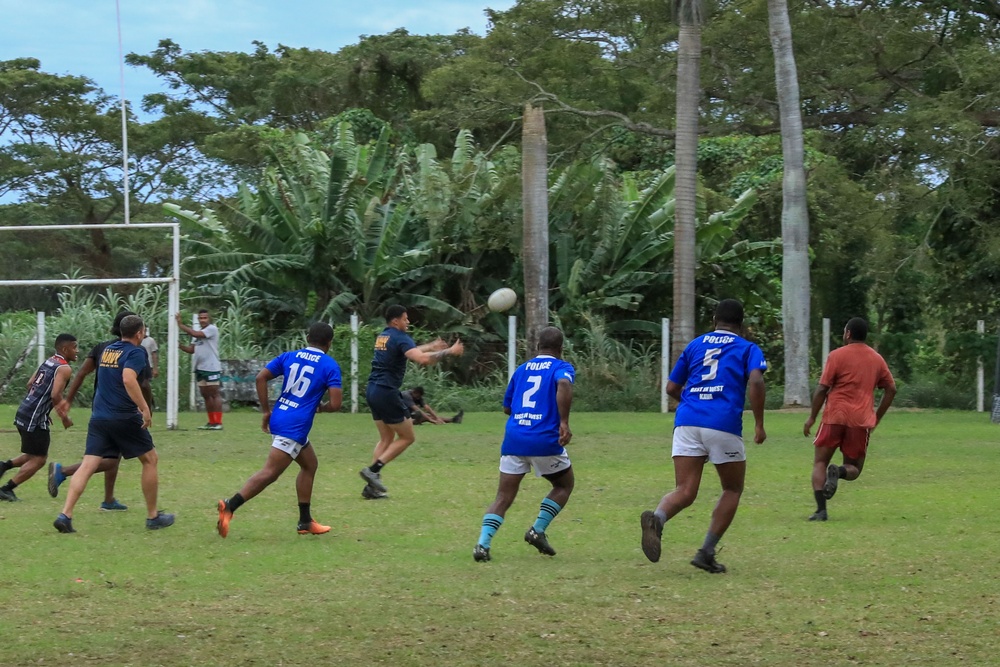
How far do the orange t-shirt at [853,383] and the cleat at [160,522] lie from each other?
538 cm

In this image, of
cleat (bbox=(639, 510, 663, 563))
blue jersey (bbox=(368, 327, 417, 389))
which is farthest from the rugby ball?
cleat (bbox=(639, 510, 663, 563))

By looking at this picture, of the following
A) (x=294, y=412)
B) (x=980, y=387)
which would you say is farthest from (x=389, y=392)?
(x=980, y=387)

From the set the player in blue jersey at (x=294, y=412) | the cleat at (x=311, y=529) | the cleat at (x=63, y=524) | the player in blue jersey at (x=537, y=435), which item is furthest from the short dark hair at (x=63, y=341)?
the player in blue jersey at (x=537, y=435)

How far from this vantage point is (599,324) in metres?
27.4

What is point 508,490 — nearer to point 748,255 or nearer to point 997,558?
point 997,558

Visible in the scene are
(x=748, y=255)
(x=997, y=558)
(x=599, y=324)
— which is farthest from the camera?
(x=748, y=255)

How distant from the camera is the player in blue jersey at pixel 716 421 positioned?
334 inches

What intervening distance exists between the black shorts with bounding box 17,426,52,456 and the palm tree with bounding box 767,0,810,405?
15329 mm

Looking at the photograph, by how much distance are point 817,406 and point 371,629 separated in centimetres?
501

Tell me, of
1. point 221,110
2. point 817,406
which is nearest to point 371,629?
point 817,406

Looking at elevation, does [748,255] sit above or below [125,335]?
above

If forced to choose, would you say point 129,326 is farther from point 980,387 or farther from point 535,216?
point 980,387

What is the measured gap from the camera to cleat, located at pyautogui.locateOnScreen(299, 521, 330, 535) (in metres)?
10.1

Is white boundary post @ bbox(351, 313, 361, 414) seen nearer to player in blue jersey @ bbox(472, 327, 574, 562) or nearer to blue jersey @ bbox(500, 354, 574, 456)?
player in blue jersey @ bbox(472, 327, 574, 562)
